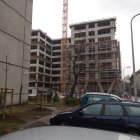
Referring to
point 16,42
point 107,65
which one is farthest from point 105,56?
point 16,42

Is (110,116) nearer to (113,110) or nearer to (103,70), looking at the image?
(113,110)

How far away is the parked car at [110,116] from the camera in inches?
371

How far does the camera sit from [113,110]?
9883 millimetres

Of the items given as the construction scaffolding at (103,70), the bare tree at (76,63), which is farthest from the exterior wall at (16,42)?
the construction scaffolding at (103,70)

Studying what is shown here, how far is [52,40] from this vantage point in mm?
112688

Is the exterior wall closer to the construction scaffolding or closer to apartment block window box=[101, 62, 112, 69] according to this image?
the construction scaffolding

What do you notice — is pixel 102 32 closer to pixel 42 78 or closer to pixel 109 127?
pixel 42 78

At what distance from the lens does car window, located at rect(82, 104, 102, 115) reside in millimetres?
10109

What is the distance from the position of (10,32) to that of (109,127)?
15.5 m

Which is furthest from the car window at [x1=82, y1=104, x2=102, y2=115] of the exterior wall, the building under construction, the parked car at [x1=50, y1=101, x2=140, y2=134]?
the building under construction

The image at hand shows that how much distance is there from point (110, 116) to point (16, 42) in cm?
1592

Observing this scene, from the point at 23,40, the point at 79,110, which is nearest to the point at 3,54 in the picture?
the point at 23,40

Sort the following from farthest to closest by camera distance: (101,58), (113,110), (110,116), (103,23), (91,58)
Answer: (103,23), (91,58), (101,58), (113,110), (110,116)

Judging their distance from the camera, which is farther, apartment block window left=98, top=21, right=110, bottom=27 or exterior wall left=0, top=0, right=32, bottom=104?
apartment block window left=98, top=21, right=110, bottom=27
